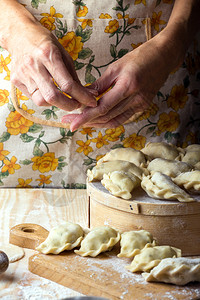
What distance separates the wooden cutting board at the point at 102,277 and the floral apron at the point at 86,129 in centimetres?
56

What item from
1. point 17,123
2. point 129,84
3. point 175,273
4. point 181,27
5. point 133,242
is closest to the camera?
point 175,273

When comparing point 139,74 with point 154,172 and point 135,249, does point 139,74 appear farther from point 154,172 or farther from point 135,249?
point 135,249

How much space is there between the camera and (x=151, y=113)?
1489mm

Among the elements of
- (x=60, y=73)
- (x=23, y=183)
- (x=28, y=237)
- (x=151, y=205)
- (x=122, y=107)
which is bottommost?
(x=23, y=183)

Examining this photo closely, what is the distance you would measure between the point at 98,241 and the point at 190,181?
0.25m

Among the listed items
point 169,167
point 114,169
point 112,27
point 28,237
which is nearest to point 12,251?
point 28,237

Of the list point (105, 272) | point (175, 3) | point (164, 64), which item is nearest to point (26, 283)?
point (105, 272)

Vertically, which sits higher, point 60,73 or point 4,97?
point 60,73

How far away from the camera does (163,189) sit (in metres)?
0.98

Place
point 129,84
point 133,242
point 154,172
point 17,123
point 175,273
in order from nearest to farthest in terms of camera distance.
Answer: point 175,273, point 133,242, point 154,172, point 129,84, point 17,123

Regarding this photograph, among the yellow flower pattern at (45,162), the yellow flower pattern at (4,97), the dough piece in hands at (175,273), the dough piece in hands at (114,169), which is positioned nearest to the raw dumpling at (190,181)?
the dough piece in hands at (114,169)

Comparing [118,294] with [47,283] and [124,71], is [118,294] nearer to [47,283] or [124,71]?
[47,283]

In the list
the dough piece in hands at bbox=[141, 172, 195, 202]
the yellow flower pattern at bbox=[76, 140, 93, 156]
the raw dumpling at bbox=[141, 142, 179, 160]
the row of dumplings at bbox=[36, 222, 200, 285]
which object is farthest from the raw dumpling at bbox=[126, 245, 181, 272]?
the yellow flower pattern at bbox=[76, 140, 93, 156]

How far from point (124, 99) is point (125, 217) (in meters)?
0.37
